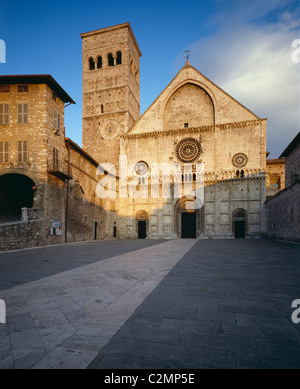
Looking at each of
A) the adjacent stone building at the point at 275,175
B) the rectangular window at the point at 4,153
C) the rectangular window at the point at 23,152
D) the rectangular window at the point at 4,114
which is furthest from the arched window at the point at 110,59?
the adjacent stone building at the point at 275,175

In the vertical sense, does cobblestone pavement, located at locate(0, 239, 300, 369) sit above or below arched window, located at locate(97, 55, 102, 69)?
below

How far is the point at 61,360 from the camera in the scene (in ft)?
6.46

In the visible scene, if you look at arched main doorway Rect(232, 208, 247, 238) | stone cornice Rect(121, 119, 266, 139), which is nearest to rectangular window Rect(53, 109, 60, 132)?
stone cornice Rect(121, 119, 266, 139)

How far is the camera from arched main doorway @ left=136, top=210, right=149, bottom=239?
2542cm

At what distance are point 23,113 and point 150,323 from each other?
17.6m

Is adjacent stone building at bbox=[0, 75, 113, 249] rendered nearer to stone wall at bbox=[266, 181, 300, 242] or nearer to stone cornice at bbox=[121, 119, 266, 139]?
stone cornice at bbox=[121, 119, 266, 139]

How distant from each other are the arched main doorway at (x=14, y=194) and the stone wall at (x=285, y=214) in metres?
19.4

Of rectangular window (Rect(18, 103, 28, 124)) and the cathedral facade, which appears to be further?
the cathedral facade

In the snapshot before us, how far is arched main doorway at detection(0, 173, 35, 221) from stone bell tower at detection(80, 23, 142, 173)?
47.7ft

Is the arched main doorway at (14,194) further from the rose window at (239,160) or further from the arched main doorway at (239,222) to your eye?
the rose window at (239,160)

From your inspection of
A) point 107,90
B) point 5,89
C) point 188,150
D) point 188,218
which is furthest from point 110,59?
point 188,218
